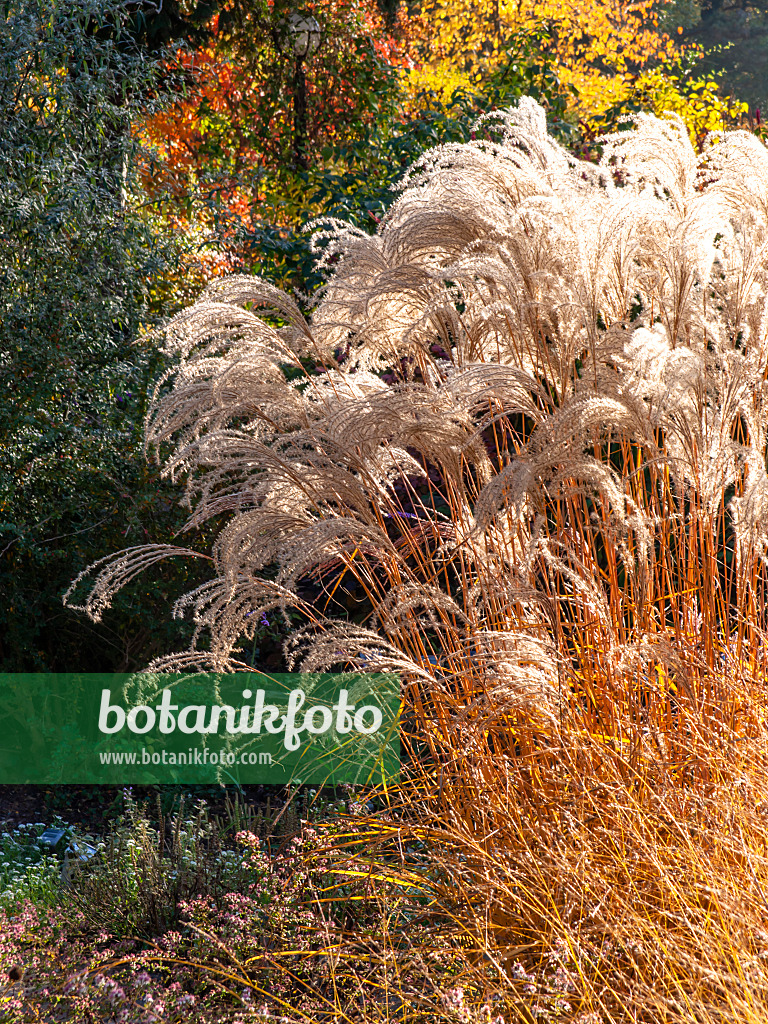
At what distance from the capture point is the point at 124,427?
16.5 ft

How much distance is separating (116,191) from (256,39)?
20.8ft

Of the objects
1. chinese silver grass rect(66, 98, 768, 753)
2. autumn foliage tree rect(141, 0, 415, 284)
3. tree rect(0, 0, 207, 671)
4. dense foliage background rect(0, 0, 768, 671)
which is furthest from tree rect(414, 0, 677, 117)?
chinese silver grass rect(66, 98, 768, 753)

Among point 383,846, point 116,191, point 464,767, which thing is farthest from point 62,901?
point 116,191

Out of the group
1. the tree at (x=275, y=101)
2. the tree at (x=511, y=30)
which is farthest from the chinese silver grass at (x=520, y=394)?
the tree at (x=511, y=30)

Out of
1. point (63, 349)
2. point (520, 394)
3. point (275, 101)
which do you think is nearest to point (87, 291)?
point (63, 349)

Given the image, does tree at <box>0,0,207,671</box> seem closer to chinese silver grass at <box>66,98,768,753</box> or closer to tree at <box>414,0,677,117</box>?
chinese silver grass at <box>66,98,768,753</box>

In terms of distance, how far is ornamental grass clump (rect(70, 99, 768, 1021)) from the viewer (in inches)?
94.1

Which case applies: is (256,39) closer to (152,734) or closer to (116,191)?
(116,191)

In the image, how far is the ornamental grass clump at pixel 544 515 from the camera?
2.39 metres

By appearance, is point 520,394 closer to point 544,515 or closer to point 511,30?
point 544,515

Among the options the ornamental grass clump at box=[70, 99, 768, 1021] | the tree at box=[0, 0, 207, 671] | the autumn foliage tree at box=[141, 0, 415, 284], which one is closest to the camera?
the ornamental grass clump at box=[70, 99, 768, 1021]

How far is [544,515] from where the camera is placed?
274cm

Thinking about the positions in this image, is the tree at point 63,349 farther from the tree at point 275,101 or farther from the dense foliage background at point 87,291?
the tree at point 275,101

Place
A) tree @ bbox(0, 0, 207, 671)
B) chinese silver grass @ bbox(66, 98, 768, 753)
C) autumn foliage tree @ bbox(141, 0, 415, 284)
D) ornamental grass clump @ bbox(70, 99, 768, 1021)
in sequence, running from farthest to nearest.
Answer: autumn foliage tree @ bbox(141, 0, 415, 284) < tree @ bbox(0, 0, 207, 671) < chinese silver grass @ bbox(66, 98, 768, 753) < ornamental grass clump @ bbox(70, 99, 768, 1021)
